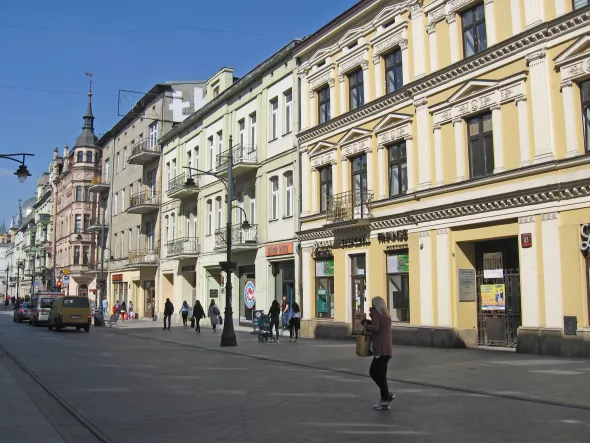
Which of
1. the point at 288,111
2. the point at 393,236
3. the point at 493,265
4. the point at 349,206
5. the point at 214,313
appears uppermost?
the point at 288,111

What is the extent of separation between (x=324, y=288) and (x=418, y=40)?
1102cm

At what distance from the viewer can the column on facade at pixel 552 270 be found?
1648cm

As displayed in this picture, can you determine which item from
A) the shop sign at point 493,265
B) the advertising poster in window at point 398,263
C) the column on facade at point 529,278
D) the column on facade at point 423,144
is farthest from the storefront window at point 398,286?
the column on facade at point 529,278

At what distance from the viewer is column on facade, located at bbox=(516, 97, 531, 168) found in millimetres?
17562

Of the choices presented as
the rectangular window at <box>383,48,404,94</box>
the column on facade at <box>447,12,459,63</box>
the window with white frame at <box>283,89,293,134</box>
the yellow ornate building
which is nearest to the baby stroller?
the yellow ornate building

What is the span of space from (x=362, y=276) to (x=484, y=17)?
34.6 ft

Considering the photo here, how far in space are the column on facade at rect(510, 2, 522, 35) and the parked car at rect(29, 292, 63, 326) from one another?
3200 cm

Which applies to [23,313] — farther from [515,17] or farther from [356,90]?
[515,17]

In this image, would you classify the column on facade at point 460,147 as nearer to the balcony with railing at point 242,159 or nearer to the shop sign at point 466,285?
the shop sign at point 466,285

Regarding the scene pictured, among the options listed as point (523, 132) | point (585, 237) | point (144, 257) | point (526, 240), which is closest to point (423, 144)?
point (523, 132)

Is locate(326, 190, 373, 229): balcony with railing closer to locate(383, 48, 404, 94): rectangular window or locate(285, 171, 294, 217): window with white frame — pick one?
locate(285, 171, 294, 217): window with white frame

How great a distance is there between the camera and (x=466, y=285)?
20000mm

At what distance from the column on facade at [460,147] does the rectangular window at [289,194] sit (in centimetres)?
1073

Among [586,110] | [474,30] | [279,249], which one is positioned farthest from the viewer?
[279,249]
